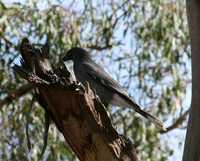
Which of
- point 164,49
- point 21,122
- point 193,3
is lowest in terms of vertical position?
point 21,122

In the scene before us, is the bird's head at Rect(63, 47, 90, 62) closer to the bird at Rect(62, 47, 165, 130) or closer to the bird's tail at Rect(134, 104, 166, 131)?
the bird at Rect(62, 47, 165, 130)

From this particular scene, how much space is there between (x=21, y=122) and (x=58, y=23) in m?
1.23

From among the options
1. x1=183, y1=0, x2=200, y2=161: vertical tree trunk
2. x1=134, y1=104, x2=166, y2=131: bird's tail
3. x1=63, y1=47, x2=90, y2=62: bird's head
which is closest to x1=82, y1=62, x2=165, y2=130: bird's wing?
x1=134, y1=104, x2=166, y2=131: bird's tail

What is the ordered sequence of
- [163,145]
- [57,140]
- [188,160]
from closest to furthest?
1. [188,160]
2. [57,140]
3. [163,145]

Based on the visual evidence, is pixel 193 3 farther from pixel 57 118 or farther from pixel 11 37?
pixel 11 37

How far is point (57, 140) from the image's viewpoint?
6.70m

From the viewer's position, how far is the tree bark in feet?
10.3

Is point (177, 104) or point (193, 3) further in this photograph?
point (177, 104)

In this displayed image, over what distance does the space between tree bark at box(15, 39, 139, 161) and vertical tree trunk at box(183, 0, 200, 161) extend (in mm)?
277

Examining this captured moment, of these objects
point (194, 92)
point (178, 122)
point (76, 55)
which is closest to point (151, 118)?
point (76, 55)

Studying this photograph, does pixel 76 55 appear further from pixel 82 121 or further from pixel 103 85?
pixel 82 121

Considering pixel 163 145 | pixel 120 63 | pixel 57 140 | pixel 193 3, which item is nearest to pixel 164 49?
pixel 120 63

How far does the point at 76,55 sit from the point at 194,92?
3251mm

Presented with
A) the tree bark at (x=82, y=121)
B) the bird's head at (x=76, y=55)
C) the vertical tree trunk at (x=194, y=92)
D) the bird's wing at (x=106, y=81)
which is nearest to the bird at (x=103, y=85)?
the bird's wing at (x=106, y=81)
